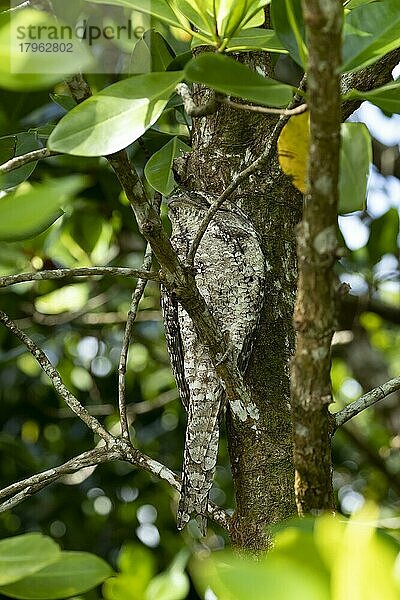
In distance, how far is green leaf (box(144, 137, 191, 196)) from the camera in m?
0.91

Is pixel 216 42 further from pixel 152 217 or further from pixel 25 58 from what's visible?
pixel 25 58

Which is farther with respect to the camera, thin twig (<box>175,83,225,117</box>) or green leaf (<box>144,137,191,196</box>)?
green leaf (<box>144,137,191,196</box>)

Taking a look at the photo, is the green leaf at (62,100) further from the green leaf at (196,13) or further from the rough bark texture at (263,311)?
the green leaf at (196,13)

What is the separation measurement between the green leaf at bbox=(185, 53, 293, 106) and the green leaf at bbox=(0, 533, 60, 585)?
11.8 inches

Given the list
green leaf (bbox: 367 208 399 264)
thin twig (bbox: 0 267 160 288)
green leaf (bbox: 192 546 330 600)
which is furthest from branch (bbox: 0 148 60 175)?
green leaf (bbox: 367 208 399 264)

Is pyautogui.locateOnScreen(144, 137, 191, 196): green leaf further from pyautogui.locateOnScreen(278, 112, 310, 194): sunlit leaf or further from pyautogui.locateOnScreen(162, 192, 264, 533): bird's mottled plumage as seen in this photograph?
pyautogui.locateOnScreen(278, 112, 310, 194): sunlit leaf

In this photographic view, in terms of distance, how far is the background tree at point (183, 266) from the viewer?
0.55 metres

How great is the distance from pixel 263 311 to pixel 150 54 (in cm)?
32

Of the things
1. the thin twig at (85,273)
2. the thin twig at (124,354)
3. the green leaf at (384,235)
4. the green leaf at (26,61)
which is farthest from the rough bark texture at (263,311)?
the green leaf at (384,235)

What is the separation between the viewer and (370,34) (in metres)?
0.59

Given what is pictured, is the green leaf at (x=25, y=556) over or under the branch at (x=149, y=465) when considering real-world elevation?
under

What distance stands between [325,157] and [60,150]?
19 centimetres

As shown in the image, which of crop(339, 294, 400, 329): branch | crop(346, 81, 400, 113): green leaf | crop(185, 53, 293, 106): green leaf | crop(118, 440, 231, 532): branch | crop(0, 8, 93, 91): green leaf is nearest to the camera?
crop(0, 8, 93, 91): green leaf

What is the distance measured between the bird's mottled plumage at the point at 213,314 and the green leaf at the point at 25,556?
410 millimetres
